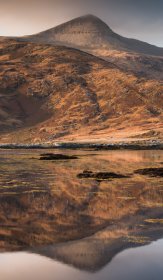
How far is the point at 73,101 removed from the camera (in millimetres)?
162125

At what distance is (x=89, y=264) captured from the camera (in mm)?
12227

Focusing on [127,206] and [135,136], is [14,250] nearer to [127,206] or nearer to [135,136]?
[127,206]

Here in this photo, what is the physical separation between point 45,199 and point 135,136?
97801 mm

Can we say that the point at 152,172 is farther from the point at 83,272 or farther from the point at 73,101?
the point at 73,101

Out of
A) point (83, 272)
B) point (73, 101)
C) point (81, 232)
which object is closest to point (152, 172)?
point (81, 232)

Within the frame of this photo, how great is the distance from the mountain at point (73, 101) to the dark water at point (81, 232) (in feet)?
301

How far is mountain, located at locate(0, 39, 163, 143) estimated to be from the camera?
138 m

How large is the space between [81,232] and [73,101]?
147071 millimetres

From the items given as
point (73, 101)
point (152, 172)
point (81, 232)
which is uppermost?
point (81, 232)

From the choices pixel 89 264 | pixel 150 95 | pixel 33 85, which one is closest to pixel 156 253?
pixel 89 264

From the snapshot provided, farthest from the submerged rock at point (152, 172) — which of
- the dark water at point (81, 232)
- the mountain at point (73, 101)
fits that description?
the mountain at point (73, 101)

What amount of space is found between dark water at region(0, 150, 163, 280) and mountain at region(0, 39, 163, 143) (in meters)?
91.9

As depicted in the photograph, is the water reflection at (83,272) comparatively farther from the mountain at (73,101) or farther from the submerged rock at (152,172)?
the mountain at (73,101)

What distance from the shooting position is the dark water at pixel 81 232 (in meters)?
11.8
